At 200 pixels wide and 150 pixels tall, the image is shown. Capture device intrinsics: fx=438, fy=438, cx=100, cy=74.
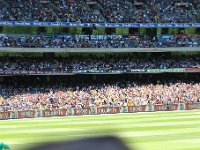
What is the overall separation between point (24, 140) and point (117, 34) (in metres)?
27.5

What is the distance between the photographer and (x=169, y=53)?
47281 millimetres

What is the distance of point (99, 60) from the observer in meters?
44.3

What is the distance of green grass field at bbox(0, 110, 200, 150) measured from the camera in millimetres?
19719

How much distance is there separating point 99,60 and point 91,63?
3.67 ft

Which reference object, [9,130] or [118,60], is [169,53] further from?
[9,130]

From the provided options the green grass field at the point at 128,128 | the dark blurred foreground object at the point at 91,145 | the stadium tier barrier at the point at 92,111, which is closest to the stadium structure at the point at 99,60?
the stadium tier barrier at the point at 92,111

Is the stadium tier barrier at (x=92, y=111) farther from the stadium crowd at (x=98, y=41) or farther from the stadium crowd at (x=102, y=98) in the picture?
the stadium crowd at (x=98, y=41)

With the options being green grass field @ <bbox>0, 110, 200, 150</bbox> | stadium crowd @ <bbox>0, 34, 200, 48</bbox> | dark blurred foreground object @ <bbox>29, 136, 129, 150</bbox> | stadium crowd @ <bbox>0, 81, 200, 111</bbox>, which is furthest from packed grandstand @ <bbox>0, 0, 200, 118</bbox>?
dark blurred foreground object @ <bbox>29, 136, 129, 150</bbox>

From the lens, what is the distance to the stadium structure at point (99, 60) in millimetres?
30984

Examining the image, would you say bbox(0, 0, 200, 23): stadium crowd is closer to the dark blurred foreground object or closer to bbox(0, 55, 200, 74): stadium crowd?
bbox(0, 55, 200, 74): stadium crowd

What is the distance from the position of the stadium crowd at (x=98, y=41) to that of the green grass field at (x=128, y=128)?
47.2 feet

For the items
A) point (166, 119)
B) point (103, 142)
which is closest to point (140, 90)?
point (166, 119)

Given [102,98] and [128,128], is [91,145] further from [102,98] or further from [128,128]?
[102,98]

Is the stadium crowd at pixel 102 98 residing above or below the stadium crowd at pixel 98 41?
below
